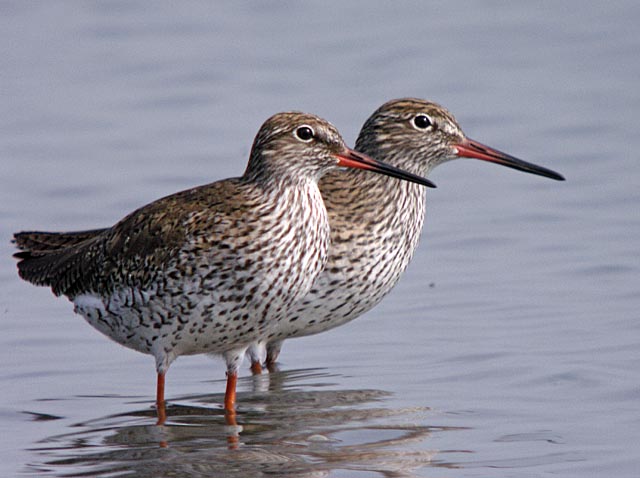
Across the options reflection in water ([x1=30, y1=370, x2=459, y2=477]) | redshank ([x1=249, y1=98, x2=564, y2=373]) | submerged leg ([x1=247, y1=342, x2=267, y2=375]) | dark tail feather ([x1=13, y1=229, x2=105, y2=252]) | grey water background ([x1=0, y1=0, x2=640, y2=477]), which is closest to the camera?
reflection in water ([x1=30, y1=370, x2=459, y2=477])

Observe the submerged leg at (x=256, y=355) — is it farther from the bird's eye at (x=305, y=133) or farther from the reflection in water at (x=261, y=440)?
the bird's eye at (x=305, y=133)

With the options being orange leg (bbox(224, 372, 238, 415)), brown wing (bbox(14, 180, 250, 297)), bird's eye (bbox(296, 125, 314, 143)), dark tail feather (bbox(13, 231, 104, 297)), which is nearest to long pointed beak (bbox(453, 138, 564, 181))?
bird's eye (bbox(296, 125, 314, 143))

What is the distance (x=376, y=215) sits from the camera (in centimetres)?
1024

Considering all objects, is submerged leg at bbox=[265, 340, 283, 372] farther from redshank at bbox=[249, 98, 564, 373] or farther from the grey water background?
the grey water background

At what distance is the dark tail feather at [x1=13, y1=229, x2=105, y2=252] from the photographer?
10.8 m

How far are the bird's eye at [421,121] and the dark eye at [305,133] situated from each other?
1604 mm

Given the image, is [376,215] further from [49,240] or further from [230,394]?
[49,240]

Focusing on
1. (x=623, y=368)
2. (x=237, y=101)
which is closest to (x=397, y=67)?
(x=237, y=101)

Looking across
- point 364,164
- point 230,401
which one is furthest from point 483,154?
point 230,401

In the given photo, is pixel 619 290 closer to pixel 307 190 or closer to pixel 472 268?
pixel 472 268

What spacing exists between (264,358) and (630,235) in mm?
3722

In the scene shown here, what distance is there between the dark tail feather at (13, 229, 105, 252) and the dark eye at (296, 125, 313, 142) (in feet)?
7.09

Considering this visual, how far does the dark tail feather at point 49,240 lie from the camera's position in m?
10.8

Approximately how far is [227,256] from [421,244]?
169 inches
